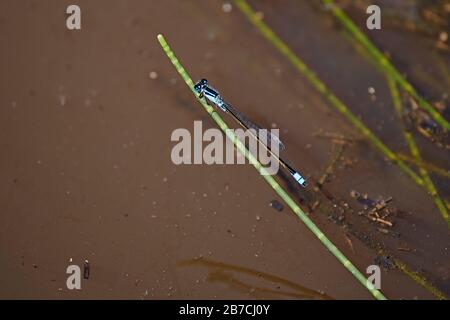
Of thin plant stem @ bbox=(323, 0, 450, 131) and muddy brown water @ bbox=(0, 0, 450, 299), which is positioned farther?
thin plant stem @ bbox=(323, 0, 450, 131)

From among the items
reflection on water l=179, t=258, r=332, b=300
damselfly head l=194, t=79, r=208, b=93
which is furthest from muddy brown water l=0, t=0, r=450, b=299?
damselfly head l=194, t=79, r=208, b=93

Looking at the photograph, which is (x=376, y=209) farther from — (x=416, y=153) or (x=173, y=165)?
(x=173, y=165)

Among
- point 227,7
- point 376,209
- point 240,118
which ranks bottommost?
point 376,209

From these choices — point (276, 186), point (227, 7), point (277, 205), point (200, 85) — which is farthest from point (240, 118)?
point (227, 7)

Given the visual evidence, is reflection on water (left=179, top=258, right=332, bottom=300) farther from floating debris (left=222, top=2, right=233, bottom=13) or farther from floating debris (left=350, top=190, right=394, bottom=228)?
floating debris (left=222, top=2, right=233, bottom=13)

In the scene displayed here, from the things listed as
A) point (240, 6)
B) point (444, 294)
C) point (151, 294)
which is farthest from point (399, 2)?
point (151, 294)

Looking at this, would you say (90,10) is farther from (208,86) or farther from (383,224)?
(383,224)

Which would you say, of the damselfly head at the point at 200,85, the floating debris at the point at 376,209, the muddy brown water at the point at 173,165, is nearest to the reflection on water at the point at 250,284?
the muddy brown water at the point at 173,165
